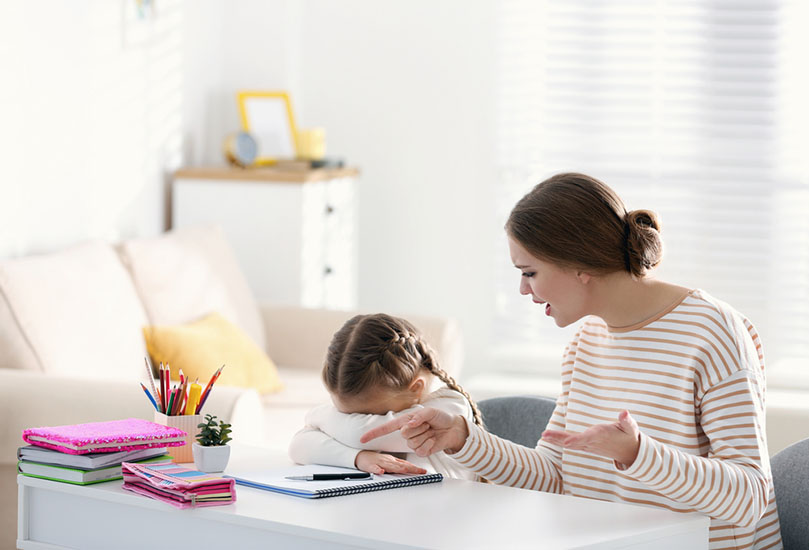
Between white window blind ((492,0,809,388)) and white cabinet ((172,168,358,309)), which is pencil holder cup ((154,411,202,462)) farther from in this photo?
white window blind ((492,0,809,388))

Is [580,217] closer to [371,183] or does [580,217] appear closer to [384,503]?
[384,503]

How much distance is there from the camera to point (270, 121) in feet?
14.5

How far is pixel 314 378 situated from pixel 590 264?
2.06 m

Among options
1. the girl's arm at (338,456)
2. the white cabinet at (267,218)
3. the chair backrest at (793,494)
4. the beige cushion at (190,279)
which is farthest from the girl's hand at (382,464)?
the white cabinet at (267,218)

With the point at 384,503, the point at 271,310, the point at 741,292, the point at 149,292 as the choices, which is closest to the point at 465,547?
the point at 384,503

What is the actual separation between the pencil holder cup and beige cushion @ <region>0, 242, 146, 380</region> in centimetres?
105

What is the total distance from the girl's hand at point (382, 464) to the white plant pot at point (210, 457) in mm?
219

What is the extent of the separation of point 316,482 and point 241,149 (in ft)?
9.01

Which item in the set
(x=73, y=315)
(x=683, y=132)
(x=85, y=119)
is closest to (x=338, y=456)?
(x=73, y=315)

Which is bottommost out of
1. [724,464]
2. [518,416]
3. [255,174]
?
[518,416]

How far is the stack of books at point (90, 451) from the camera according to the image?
1.60 meters

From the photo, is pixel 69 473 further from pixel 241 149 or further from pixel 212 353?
pixel 241 149

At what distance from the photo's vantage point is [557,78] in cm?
446

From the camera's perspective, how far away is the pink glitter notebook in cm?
161
